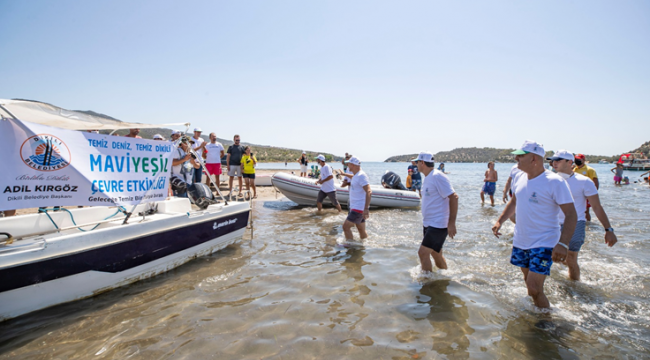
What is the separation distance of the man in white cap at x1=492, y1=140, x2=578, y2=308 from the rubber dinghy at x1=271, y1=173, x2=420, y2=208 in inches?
321

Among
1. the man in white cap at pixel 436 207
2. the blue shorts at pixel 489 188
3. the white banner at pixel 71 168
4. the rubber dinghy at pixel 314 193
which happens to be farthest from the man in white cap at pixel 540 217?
the blue shorts at pixel 489 188

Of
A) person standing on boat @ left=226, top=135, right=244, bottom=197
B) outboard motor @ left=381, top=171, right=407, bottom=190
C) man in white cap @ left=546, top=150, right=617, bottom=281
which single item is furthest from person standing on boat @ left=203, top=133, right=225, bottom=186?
man in white cap @ left=546, top=150, right=617, bottom=281

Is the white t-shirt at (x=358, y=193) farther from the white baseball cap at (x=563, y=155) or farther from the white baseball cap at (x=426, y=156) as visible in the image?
the white baseball cap at (x=563, y=155)

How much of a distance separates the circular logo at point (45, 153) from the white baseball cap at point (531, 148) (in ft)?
16.5

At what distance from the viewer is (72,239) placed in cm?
354

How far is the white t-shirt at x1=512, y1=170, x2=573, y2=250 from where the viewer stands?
10.5 ft

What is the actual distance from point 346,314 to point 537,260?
6.91 ft

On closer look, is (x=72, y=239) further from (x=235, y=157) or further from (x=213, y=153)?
(x=235, y=157)

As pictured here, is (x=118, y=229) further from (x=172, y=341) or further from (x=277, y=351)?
(x=277, y=351)

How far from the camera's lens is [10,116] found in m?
3.49

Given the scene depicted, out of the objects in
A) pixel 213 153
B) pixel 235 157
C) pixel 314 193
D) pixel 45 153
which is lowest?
pixel 314 193

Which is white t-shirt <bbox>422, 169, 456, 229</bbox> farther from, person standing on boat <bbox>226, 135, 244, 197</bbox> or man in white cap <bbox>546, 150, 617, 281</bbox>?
person standing on boat <bbox>226, 135, 244, 197</bbox>

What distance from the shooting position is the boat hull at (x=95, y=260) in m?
3.23

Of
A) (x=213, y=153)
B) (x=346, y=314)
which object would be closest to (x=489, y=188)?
(x=213, y=153)
